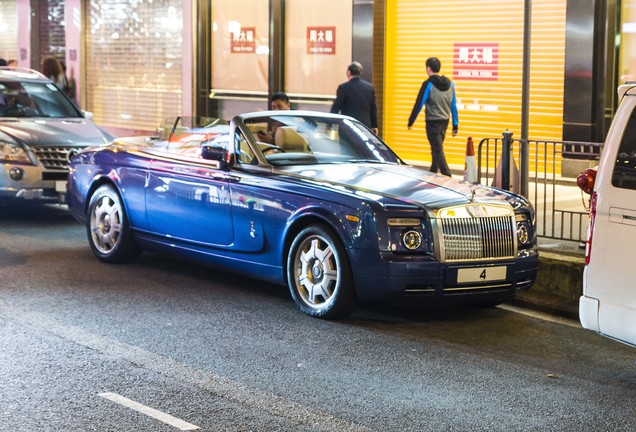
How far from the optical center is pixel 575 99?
1644cm

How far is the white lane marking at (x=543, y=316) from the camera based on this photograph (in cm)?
934

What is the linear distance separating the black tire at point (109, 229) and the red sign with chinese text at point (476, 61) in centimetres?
805

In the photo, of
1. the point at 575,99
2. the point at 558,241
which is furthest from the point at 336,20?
the point at 558,241

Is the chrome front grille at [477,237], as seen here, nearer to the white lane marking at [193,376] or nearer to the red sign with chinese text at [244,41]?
the white lane marking at [193,376]

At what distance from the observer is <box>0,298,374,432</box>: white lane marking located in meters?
6.47

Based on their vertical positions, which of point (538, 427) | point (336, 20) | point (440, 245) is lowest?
point (538, 427)

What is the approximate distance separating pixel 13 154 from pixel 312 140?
16.8 feet

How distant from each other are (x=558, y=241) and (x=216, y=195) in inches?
128

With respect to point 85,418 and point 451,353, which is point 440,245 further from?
point 85,418

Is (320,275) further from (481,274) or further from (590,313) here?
(590,313)

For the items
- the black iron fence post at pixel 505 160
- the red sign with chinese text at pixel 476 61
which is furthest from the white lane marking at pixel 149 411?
the red sign with chinese text at pixel 476 61

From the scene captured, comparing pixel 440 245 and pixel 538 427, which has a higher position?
pixel 440 245

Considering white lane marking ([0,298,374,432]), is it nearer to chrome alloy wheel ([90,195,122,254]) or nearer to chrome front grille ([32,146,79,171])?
chrome alloy wheel ([90,195,122,254])

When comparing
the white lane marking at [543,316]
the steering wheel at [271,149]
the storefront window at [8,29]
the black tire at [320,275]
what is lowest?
the white lane marking at [543,316]
